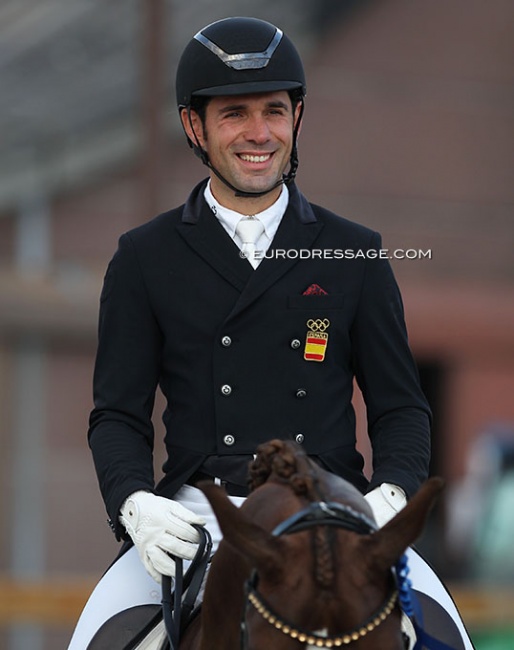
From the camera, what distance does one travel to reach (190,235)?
3.91 meters

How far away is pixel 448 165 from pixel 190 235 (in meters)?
15.4

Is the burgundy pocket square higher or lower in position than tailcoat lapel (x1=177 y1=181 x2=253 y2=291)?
lower

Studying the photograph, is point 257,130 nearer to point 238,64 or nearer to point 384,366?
point 238,64

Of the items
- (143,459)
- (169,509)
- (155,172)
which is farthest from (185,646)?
(155,172)

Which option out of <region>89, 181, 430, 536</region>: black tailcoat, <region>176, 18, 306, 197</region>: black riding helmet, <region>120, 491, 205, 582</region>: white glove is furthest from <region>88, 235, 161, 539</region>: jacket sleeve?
<region>176, 18, 306, 197</region>: black riding helmet

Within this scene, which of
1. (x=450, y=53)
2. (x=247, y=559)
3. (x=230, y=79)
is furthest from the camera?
(x=450, y=53)

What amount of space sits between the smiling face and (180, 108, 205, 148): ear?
52 millimetres

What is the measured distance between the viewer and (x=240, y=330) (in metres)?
3.73

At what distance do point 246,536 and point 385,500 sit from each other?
0.80 metres

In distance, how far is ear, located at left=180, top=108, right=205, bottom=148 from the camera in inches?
155

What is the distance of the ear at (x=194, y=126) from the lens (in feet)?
13.0

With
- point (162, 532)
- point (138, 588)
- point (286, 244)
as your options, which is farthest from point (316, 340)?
point (138, 588)

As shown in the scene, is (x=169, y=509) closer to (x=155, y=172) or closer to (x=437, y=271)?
(x=155, y=172)

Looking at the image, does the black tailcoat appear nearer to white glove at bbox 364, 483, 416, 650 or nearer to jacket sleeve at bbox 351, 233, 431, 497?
jacket sleeve at bbox 351, 233, 431, 497
